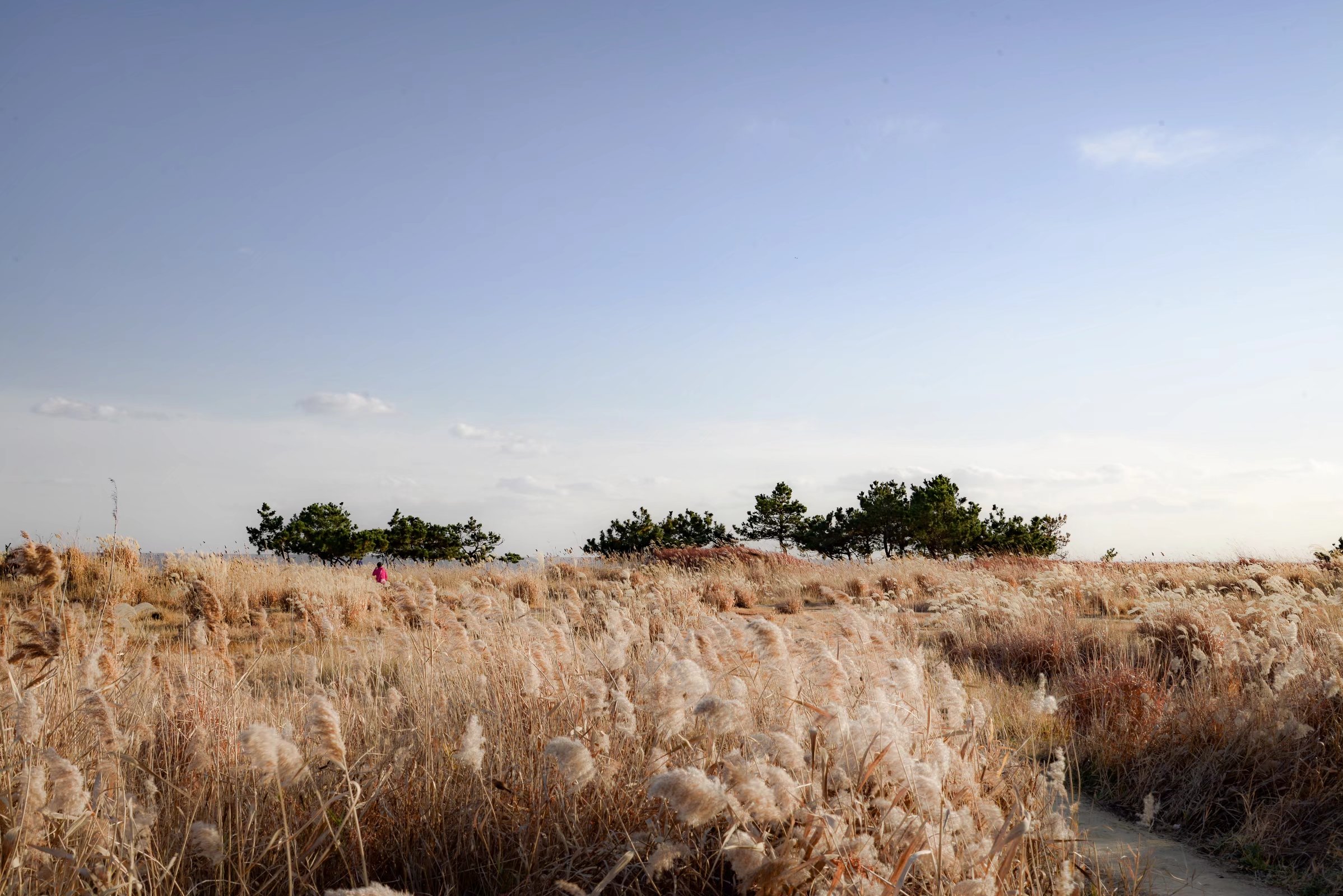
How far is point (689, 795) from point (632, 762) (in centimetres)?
196

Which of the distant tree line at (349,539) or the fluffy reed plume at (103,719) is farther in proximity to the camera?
the distant tree line at (349,539)

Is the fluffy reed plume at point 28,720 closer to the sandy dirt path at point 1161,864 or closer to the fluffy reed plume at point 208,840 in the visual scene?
the fluffy reed plume at point 208,840

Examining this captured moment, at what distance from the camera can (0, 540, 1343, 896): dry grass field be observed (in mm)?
2465

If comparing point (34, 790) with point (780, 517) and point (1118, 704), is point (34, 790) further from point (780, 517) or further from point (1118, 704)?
point (780, 517)

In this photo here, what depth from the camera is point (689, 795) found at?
1769 mm

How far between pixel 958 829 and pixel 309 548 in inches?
1635

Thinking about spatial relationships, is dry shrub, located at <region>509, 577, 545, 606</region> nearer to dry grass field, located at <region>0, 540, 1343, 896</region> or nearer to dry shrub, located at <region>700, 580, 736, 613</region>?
dry shrub, located at <region>700, 580, 736, 613</region>

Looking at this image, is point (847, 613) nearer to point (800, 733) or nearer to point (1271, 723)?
point (800, 733)

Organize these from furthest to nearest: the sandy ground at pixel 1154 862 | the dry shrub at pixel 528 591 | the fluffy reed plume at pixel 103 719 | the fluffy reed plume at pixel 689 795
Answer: the dry shrub at pixel 528 591 < the sandy ground at pixel 1154 862 < the fluffy reed plume at pixel 103 719 < the fluffy reed plume at pixel 689 795

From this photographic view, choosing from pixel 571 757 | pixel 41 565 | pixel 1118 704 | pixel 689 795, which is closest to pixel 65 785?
pixel 571 757

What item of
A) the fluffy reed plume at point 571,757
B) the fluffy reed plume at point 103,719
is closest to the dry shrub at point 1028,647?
the fluffy reed plume at point 571,757

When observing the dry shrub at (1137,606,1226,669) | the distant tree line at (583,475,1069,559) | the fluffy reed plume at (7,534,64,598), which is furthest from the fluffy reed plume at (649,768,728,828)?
the distant tree line at (583,475,1069,559)

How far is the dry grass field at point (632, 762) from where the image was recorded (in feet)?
8.09

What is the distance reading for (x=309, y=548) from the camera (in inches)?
1569
